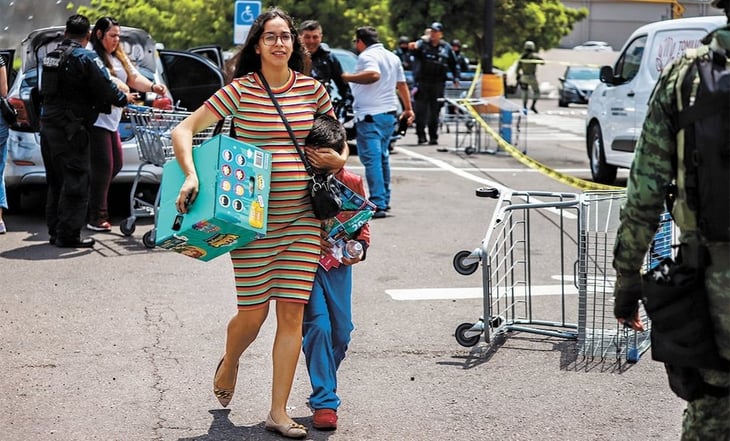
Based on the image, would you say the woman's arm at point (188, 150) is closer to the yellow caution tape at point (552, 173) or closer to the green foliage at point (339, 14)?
the yellow caution tape at point (552, 173)

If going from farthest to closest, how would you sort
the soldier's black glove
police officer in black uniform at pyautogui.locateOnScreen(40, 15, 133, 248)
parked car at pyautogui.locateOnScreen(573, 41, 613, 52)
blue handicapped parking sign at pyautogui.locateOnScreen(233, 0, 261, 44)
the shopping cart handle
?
parked car at pyautogui.locateOnScreen(573, 41, 613, 52) → blue handicapped parking sign at pyautogui.locateOnScreen(233, 0, 261, 44) → the shopping cart handle → police officer in black uniform at pyautogui.locateOnScreen(40, 15, 133, 248) → the soldier's black glove

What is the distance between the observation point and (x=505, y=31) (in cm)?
4238

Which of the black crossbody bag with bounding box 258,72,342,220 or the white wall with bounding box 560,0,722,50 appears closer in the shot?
the black crossbody bag with bounding box 258,72,342,220

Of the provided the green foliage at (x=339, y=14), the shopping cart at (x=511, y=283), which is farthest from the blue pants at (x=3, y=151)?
the green foliage at (x=339, y=14)

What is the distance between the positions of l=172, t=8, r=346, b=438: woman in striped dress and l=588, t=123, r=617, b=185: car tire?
10120 millimetres

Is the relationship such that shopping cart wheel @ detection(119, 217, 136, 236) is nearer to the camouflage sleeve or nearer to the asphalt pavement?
the asphalt pavement

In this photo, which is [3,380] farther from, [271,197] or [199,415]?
[271,197]

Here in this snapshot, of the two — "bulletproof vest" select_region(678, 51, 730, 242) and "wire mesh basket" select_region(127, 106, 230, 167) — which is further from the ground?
"bulletproof vest" select_region(678, 51, 730, 242)

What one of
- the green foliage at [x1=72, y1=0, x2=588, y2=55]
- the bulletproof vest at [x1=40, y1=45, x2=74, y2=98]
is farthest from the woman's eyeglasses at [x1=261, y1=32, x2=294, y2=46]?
the green foliage at [x1=72, y1=0, x2=588, y2=55]

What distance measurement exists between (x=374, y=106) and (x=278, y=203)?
21.0 ft

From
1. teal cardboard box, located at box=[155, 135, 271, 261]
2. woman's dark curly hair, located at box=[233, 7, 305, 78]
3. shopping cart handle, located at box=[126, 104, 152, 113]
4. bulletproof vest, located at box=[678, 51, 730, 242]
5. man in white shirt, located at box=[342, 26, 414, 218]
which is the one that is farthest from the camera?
man in white shirt, located at box=[342, 26, 414, 218]

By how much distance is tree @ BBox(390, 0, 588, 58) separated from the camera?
3912cm

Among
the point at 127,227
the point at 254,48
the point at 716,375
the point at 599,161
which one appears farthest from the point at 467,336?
the point at 599,161

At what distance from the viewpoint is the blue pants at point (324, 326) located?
522 centimetres
